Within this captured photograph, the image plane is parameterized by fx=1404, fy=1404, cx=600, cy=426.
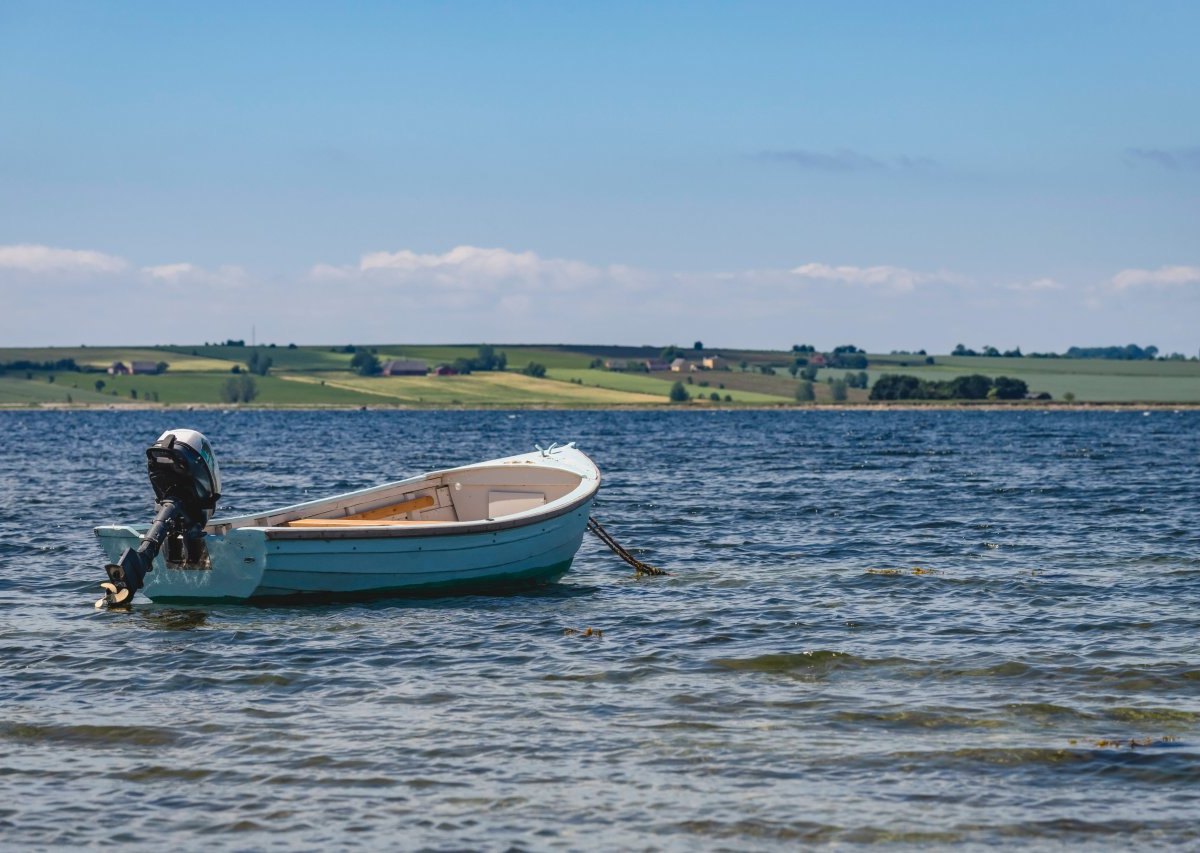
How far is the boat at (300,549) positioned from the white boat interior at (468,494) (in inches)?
50.1

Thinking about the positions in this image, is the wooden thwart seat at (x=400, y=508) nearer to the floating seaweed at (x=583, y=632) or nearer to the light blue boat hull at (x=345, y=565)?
the light blue boat hull at (x=345, y=565)

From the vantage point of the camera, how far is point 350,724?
14.3 metres

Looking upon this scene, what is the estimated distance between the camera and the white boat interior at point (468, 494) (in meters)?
25.5

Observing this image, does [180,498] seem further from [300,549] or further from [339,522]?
[339,522]

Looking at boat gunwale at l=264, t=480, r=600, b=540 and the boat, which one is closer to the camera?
the boat

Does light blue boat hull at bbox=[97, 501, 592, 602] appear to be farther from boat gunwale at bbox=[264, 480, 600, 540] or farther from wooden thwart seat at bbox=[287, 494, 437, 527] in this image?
wooden thwart seat at bbox=[287, 494, 437, 527]

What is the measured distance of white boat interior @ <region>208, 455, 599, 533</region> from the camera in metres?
25.5

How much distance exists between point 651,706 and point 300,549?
7831 mm

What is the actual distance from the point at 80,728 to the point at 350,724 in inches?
107

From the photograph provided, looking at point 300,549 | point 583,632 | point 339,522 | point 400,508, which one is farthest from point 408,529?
point 400,508

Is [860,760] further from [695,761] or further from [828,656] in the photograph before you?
[828,656]

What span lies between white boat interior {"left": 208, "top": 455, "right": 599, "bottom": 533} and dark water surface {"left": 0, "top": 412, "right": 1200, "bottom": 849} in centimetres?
179

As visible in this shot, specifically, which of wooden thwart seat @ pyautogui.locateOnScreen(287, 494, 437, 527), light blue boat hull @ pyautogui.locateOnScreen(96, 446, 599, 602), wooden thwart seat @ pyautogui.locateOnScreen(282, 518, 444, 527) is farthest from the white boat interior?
light blue boat hull @ pyautogui.locateOnScreen(96, 446, 599, 602)

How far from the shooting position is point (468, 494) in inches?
1054
